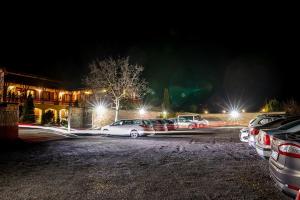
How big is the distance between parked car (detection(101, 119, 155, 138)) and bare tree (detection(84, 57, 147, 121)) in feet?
38.5

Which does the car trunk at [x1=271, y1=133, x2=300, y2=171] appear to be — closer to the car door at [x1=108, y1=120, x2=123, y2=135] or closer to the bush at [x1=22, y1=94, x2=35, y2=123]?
the car door at [x1=108, y1=120, x2=123, y2=135]

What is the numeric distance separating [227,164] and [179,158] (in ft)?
6.35

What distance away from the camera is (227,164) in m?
9.30

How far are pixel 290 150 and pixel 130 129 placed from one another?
17532 millimetres

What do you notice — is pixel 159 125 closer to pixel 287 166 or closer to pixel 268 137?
pixel 268 137

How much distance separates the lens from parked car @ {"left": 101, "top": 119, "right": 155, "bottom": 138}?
854 inches

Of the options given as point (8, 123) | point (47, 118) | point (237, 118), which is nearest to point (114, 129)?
point (8, 123)

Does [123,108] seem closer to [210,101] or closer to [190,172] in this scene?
[190,172]

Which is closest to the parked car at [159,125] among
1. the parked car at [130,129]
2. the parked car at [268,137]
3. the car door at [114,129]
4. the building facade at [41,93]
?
the parked car at [130,129]

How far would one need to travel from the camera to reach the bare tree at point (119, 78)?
34406mm

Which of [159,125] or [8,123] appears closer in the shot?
[8,123]

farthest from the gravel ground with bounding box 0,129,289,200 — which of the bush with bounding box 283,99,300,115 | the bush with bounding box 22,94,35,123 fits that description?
the bush with bounding box 283,99,300,115

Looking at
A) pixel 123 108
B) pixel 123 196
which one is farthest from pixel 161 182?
pixel 123 108

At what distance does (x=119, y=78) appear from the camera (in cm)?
3481
